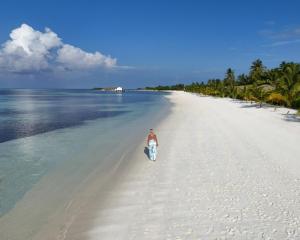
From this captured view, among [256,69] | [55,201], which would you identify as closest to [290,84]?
[55,201]

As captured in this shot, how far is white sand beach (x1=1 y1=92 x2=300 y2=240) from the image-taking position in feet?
25.5

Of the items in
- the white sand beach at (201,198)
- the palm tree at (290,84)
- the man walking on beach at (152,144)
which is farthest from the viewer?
the palm tree at (290,84)

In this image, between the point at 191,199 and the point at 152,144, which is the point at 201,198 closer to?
the point at 191,199

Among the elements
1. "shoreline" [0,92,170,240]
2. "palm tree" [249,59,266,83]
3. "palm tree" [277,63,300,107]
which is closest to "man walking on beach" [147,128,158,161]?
"shoreline" [0,92,170,240]

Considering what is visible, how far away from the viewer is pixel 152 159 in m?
15.1

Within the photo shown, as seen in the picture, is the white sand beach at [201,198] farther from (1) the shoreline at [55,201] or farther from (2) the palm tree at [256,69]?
(2) the palm tree at [256,69]

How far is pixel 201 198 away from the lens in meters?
9.76

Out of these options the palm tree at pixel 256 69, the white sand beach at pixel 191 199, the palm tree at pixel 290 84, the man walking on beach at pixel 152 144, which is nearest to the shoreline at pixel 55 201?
the white sand beach at pixel 191 199

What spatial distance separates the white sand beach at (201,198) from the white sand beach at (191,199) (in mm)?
24

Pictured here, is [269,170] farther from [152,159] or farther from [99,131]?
[99,131]

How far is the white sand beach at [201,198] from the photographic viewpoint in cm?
774

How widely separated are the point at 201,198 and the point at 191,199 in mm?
325

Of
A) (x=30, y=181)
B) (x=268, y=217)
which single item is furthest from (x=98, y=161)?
(x=268, y=217)

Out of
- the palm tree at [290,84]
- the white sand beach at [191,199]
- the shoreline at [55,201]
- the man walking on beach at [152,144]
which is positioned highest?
the palm tree at [290,84]
